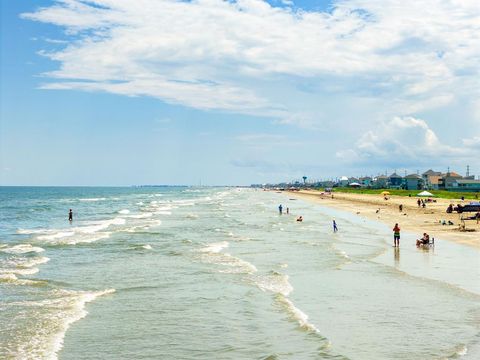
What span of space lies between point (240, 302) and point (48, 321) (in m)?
6.54

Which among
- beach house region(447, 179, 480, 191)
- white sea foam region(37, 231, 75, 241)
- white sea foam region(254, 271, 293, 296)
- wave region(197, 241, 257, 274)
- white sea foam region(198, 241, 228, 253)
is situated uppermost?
beach house region(447, 179, 480, 191)

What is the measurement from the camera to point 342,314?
56.5ft

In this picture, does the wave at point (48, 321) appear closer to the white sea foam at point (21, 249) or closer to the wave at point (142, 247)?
the wave at point (142, 247)

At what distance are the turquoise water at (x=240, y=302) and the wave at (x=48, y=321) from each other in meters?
0.05

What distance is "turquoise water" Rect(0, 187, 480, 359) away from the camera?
1415 cm

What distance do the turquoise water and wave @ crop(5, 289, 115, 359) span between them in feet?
Answer: 0.16

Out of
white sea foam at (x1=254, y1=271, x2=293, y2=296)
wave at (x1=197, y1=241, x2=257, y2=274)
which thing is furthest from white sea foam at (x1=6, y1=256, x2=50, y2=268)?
white sea foam at (x1=254, y1=271, x2=293, y2=296)

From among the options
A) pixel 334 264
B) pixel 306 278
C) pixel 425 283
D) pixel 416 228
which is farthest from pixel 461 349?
pixel 416 228

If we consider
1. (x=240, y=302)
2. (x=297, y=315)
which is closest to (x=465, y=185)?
(x=240, y=302)

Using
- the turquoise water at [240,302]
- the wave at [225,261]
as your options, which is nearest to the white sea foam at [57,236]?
the turquoise water at [240,302]

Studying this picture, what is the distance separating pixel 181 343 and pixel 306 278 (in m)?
10.2

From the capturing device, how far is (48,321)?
17.0 meters

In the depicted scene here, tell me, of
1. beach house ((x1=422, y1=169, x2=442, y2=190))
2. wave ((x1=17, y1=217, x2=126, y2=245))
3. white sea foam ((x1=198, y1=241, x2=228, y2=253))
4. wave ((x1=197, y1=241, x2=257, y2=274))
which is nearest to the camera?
wave ((x1=197, y1=241, x2=257, y2=274))

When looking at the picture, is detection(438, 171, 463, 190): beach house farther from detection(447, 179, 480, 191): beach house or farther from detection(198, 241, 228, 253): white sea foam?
detection(198, 241, 228, 253): white sea foam
